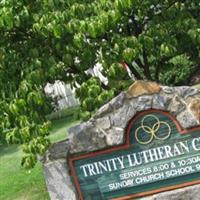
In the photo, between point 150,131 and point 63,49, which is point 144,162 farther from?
point 63,49

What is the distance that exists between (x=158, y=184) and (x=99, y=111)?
0.98 m

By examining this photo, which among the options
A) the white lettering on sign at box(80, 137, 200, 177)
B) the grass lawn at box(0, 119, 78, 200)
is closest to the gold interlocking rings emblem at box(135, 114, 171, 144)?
the white lettering on sign at box(80, 137, 200, 177)

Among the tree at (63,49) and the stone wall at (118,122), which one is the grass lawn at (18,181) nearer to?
the tree at (63,49)

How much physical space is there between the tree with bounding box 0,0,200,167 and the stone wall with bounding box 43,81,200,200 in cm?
28

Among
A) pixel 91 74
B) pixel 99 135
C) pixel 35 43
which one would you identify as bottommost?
pixel 99 135

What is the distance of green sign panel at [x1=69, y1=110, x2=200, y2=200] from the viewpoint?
6.68m

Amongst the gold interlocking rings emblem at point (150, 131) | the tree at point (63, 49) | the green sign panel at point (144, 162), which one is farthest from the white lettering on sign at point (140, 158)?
the tree at point (63, 49)

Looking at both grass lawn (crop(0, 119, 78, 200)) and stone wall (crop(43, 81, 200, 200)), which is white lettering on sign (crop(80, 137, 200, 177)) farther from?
grass lawn (crop(0, 119, 78, 200))

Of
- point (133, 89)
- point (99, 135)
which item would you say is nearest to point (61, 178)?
point (99, 135)

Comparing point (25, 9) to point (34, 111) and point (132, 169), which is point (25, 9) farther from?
point (132, 169)

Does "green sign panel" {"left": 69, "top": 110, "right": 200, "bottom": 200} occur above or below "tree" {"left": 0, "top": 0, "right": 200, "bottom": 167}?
below

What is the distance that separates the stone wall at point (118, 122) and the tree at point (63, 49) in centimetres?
28

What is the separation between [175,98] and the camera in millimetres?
6699

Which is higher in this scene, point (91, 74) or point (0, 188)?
point (91, 74)
